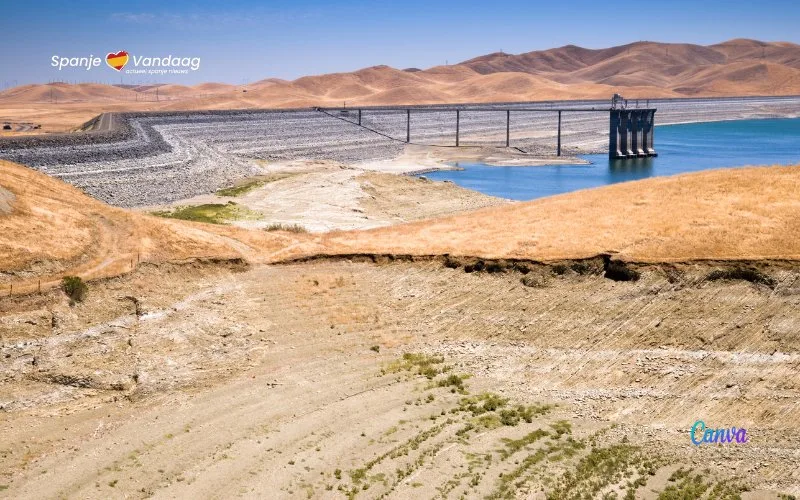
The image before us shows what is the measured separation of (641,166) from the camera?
12506 cm

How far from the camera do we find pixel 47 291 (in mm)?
31547

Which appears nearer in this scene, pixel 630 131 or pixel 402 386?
pixel 402 386

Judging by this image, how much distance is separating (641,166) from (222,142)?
66.9 m

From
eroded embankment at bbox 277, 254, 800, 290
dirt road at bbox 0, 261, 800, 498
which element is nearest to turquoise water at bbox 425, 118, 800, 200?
eroded embankment at bbox 277, 254, 800, 290

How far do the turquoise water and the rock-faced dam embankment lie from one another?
15.8 metres

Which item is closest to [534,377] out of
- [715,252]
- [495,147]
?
[715,252]

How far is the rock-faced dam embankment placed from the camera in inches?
2958

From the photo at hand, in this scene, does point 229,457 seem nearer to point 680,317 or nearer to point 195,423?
point 195,423

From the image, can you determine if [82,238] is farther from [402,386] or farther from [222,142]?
[222,142]

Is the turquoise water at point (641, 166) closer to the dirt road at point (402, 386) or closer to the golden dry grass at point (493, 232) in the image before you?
the golden dry grass at point (493, 232)

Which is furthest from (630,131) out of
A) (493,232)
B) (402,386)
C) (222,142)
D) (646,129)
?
(402,386)

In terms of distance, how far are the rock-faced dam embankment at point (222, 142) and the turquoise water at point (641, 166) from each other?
621 inches

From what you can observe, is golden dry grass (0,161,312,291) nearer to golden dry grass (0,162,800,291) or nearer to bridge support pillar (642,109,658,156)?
golden dry grass (0,162,800,291)

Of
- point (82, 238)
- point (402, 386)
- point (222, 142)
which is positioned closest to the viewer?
point (402, 386)
